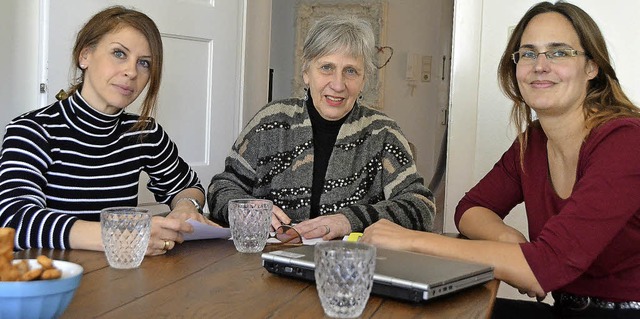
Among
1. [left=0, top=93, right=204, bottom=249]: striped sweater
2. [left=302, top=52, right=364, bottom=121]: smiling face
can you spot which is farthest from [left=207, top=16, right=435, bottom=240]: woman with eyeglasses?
[left=0, top=93, right=204, bottom=249]: striped sweater

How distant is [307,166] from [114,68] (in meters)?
0.60

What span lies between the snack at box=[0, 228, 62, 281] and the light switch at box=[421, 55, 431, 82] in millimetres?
4975

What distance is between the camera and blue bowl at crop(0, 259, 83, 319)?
2.55 ft

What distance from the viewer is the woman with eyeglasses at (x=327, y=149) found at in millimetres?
2010

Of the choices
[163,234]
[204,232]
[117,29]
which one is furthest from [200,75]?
[163,234]

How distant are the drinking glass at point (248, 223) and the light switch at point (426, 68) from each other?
14.1 ft

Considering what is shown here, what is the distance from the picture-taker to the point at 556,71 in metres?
1.68

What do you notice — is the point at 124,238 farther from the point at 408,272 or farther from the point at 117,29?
the point at 117,29

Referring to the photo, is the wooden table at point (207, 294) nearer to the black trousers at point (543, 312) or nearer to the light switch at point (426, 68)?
the black trousers at point (543, 312)

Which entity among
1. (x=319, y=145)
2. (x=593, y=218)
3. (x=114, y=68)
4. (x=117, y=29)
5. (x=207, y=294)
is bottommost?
(x=207, y=294)

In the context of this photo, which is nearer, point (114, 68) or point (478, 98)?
point (114, 68)

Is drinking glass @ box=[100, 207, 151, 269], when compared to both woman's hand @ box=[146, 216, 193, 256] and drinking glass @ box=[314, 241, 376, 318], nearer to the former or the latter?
woman's hand @ box=[146, 216, 193, 256]

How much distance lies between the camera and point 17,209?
1.41 metres

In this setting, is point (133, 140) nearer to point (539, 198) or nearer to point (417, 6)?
point (539, 198)
